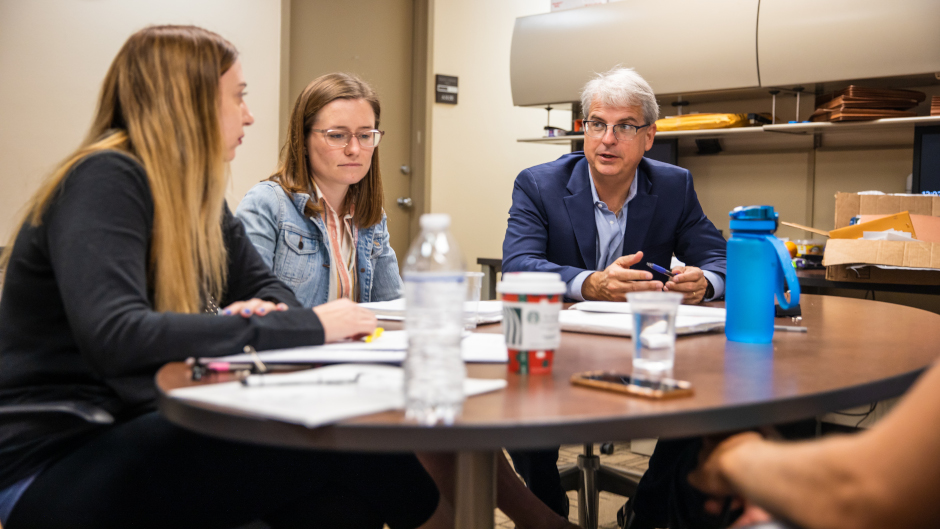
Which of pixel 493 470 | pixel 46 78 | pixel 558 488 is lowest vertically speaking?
→ pixel 558 488

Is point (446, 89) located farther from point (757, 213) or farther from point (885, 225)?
point (757, 213)

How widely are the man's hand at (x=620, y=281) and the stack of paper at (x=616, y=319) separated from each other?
0.16 meters

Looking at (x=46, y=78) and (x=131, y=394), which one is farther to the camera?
(x=46, y=78)

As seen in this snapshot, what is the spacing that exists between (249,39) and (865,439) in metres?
3.94

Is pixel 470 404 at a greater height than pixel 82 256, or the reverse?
pixel 82 256

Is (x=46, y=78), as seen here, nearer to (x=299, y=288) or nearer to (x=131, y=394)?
(x=299, y=288)

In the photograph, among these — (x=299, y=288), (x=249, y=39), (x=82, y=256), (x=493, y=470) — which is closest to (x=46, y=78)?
(x=249, y=39)

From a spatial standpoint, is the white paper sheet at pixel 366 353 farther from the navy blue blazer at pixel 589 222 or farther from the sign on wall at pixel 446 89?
the sign on wall at pixel 446 89

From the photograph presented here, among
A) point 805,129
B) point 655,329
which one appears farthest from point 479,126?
point 655,329

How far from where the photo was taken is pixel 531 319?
96cm

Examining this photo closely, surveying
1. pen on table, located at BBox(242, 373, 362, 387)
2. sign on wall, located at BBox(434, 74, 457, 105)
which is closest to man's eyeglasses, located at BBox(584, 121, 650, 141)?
pen on table, located at BBox(242, 373, 362, 387)

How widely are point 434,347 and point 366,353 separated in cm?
31

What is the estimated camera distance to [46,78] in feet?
11.2

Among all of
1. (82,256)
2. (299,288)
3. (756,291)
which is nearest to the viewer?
(82,256)
